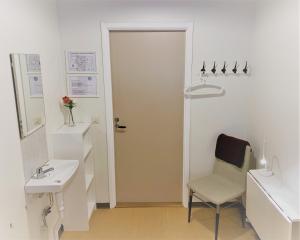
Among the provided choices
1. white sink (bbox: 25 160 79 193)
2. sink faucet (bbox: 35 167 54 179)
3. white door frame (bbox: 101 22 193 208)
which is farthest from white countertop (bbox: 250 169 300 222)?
sink faucet (bbox: 35 167 54 179)

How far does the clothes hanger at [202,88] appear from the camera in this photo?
9.65 feet

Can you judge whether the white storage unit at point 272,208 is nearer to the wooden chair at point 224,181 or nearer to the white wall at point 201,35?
the wooden chair at point 224,181

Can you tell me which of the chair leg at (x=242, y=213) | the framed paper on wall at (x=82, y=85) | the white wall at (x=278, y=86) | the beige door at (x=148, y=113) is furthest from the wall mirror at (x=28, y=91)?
the chair leg at (x=242, y=213)

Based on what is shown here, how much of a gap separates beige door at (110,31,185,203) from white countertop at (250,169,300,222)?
1000 mm

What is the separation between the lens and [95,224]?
2.95m

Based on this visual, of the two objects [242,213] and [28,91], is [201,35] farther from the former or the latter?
[242,213]

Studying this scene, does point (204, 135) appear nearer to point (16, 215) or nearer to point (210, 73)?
point (210, 73)

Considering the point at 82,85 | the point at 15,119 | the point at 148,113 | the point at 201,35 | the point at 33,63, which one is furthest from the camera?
the point at 148,113

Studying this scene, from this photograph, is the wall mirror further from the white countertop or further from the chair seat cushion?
the white countertop

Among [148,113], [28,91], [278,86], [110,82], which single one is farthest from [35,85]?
[278,86]

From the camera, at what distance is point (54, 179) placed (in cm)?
210

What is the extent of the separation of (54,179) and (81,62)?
132 cm

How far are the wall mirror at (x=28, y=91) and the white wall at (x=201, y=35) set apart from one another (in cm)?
71

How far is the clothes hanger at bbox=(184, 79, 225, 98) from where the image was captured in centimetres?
294
